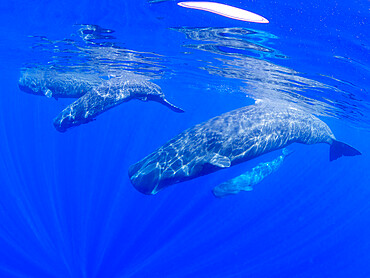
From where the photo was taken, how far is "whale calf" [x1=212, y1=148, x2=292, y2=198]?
29.7 ft

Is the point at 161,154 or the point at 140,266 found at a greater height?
the point at 161,154

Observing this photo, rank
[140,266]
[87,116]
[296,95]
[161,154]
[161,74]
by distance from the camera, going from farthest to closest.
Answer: [161,74]
[296,95]
[140,266]
[87,116]
[161,154]

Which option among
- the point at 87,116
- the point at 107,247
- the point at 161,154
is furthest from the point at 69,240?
the point at 161,154

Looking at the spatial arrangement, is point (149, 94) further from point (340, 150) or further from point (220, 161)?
point (340, 150)

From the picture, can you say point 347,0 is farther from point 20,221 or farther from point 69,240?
point 20,221

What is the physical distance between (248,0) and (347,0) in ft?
7.73

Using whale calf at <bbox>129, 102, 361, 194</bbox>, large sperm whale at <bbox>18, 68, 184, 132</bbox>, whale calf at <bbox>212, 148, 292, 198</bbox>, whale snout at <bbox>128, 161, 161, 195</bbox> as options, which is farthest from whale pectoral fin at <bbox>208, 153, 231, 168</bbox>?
large sperm whale at <bbox>18, 68, 184, 132</bbox>

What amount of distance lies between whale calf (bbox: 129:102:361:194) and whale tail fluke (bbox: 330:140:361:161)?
1.98 m

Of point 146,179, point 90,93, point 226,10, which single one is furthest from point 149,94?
point 146,179

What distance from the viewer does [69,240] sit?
49.4 feet

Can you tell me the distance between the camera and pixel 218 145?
8.29m

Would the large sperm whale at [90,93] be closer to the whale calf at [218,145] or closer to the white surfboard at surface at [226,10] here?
the whale calf at [218,145]

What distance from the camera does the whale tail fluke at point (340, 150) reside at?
489 inches

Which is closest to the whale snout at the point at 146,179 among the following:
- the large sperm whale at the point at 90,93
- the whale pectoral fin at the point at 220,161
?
the whale pectoral fin at the point at 220,161
